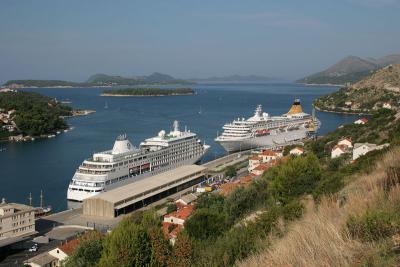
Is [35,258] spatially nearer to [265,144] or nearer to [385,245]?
[385,245]

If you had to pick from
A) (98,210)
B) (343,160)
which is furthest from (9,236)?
(343,160)

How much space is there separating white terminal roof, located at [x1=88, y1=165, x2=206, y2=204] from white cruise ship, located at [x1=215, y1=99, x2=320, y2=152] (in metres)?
6.17

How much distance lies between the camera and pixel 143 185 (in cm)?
1185

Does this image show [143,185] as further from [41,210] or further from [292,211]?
[292,211]

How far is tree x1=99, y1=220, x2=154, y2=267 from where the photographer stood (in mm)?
4491

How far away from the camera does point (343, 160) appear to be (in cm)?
959

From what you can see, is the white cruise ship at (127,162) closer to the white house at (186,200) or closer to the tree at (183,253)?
the white house at (186,200)

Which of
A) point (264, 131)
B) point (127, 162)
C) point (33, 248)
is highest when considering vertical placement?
point (264, 131)

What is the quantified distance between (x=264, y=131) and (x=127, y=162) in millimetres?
9456

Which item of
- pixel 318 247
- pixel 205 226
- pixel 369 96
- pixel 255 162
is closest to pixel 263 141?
pixel 255 162

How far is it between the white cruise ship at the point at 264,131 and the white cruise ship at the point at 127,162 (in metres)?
3.57

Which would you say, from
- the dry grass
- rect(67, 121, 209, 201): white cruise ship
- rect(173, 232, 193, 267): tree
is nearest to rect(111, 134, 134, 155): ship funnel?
rect(67, 121, 209, 201): white cruise ship

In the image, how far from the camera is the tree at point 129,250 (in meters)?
4.49

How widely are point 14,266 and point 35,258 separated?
1.11ft
